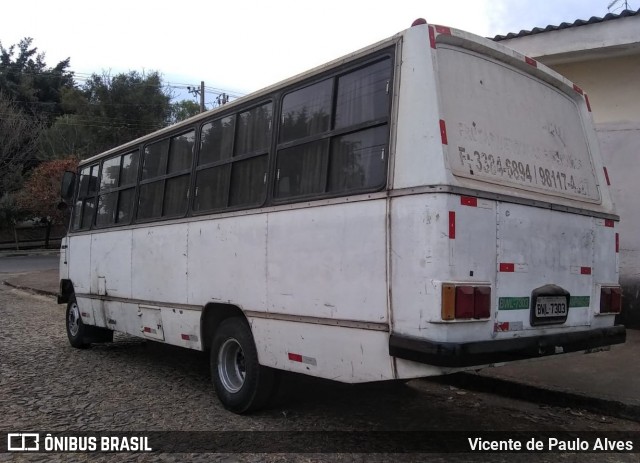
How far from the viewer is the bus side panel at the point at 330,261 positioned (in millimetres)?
3695

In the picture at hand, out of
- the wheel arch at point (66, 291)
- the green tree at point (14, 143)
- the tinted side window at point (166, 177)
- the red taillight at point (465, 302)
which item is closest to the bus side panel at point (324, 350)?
the red taillight at point (465, 302)

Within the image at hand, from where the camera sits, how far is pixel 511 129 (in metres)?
4.16

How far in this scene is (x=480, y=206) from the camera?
359 centimetres

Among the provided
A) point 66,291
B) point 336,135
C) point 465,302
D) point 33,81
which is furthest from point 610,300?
point 33,81

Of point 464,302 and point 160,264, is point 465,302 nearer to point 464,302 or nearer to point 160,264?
point 464,302

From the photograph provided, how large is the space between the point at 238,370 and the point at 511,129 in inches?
127

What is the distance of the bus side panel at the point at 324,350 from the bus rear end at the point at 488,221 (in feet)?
0.70

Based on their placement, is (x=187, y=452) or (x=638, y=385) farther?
(x=638, y=385)

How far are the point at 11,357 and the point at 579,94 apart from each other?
7.63 meters

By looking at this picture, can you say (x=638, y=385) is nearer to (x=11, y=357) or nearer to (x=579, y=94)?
(x=579, y=94)

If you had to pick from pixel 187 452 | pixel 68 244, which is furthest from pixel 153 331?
pixel 68 244

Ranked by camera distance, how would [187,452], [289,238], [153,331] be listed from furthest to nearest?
[153,331] → [289,238] → [187,452]

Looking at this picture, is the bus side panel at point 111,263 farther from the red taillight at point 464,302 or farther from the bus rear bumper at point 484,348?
the red taillight at point 464,302

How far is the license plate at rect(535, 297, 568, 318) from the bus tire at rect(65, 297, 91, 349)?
6.57 m
